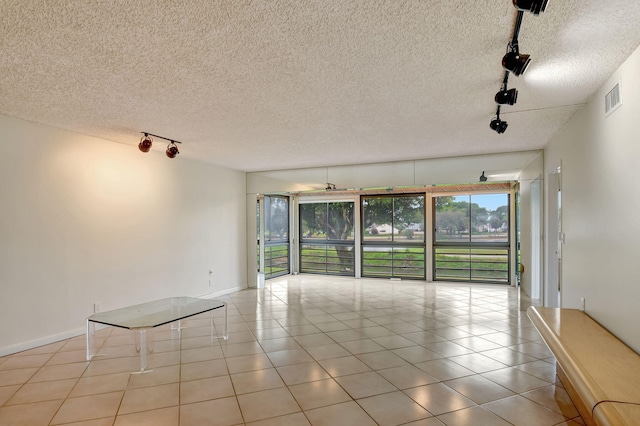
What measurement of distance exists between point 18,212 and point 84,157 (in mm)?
901

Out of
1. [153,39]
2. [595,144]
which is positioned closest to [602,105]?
[595,144]

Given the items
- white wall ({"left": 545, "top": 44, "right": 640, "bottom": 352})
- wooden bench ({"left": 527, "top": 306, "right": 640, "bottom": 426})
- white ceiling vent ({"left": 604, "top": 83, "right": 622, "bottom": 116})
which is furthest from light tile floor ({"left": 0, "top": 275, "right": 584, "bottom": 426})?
white ceiling vent ({"left": 604, "top": 83, "right": 622, "bottom": 116})

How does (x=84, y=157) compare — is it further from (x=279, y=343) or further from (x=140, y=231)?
(x=279, y=343)

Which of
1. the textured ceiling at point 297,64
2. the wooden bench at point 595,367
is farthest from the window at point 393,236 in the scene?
the wooden bench at point 595,367

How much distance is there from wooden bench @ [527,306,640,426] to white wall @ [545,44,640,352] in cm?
14

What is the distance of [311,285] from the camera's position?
24.3 feet

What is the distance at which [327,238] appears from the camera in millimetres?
8758

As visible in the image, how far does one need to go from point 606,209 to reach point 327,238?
21.4ft

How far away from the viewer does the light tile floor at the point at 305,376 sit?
2326 millimetres

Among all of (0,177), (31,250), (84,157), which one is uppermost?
(84,157)

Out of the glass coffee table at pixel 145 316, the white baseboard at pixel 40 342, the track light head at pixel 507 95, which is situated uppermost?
the track light head at pixel 507 95

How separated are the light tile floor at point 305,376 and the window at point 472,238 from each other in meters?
2.83

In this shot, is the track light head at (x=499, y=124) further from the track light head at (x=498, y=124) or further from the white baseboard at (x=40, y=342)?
the white baseboard at (x=40, y=342)

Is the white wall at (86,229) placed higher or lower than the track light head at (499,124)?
lower
